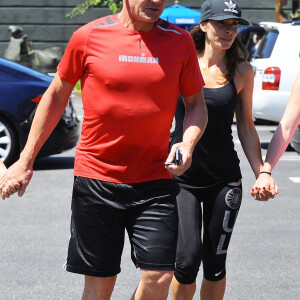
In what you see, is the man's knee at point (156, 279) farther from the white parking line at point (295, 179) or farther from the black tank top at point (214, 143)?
the white parking line at point (295, 179)

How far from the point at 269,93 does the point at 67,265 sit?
967 centimetres

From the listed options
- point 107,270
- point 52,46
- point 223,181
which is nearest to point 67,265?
point 107,270

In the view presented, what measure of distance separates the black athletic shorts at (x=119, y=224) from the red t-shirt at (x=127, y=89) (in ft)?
0.18

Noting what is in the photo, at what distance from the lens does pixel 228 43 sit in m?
5.08

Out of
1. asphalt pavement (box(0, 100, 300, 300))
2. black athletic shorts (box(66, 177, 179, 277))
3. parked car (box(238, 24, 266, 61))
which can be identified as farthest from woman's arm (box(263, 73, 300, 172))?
parked car (box(238, 24, 266, 61))

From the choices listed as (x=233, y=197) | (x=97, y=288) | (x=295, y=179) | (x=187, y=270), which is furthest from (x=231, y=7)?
(x=295, y=179)

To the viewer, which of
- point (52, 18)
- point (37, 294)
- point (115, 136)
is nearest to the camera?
point (115, 136)

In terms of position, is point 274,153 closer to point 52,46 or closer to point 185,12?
point 185,12

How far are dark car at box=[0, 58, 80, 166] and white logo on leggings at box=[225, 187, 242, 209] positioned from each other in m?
6.32

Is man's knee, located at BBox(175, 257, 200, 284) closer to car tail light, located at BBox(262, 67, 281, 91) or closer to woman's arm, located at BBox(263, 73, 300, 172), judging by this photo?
woman's arm, located at BBox(263, 73, 300, 172)

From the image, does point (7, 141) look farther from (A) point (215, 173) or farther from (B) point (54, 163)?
(A) point (215, 173)

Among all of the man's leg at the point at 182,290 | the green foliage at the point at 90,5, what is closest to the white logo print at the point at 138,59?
the man's leg at the point at 182,290

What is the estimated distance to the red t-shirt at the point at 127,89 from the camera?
4238 mm

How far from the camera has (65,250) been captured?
736cm
